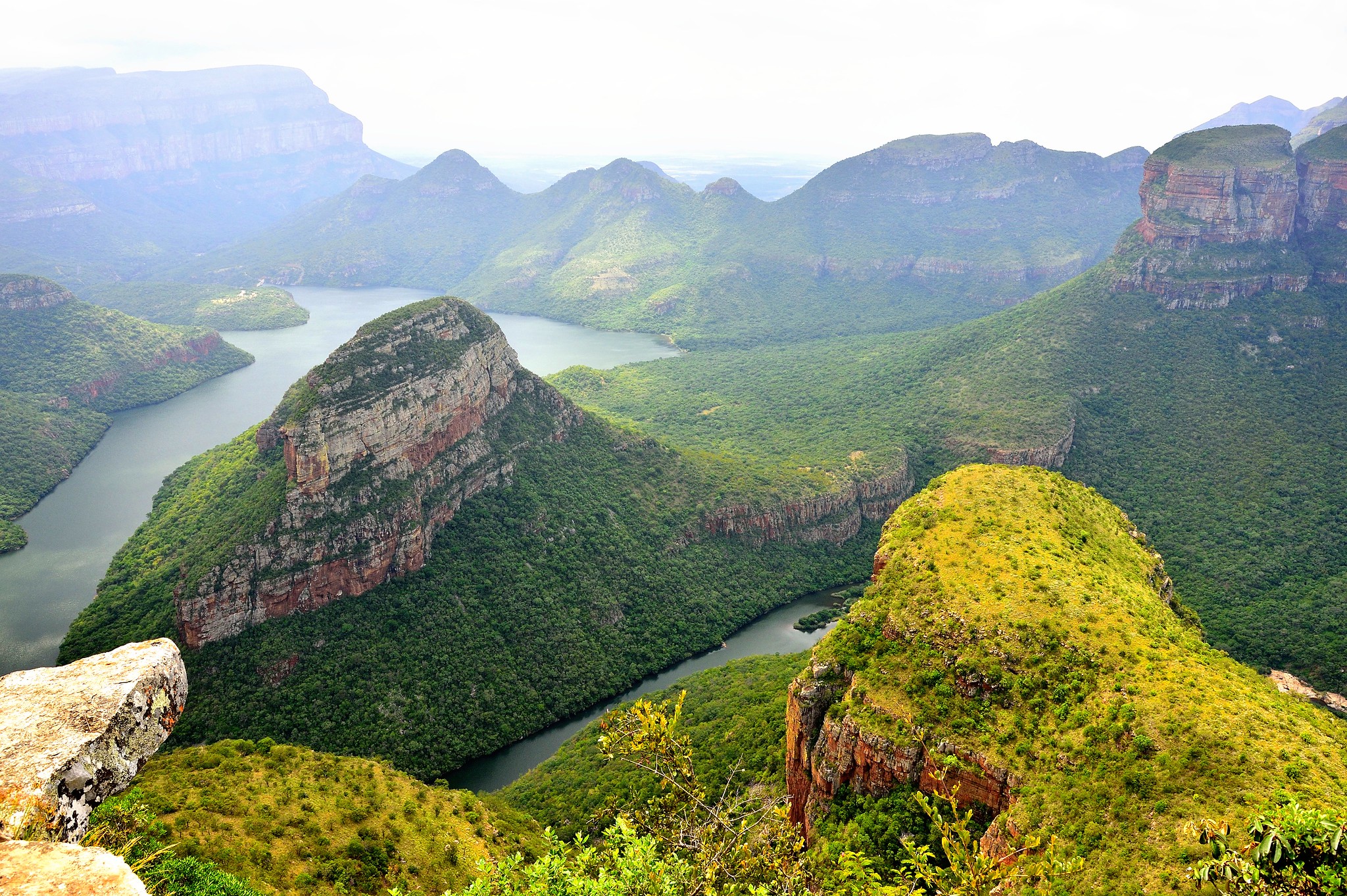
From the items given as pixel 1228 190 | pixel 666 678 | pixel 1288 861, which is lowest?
pixel 666 678

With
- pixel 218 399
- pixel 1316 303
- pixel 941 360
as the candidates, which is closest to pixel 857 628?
pixel 941 360

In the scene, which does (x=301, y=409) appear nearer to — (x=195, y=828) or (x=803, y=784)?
(x=195, y=828)

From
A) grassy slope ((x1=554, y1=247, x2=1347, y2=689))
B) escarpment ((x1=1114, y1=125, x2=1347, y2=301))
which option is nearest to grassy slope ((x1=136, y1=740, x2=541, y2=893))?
grassy slope ((x1=554, y1=247, x2=1347, y2=689))

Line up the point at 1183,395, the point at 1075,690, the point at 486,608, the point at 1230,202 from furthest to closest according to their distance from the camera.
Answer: the point at 1230,202
the point at 1183,395
the point at 486,608
the point at 1075,690

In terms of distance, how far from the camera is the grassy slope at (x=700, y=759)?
4584 centimetres

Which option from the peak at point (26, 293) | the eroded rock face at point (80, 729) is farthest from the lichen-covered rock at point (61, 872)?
the peak at point (26, 293)

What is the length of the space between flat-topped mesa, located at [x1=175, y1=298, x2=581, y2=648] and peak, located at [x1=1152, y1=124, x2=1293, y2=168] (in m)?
106

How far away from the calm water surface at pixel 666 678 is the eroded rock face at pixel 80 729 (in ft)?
115

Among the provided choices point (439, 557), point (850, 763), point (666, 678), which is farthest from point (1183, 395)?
point (439, 557)

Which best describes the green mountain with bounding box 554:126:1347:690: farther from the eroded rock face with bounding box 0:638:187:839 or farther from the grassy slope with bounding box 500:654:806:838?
the eroded rock face with bounding box 0:638:187:839

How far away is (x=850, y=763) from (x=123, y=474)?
11518cm

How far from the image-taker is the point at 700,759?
48875mm

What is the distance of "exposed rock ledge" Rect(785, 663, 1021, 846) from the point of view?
1223 inches

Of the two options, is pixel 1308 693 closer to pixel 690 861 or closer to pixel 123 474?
pixel 690 861
